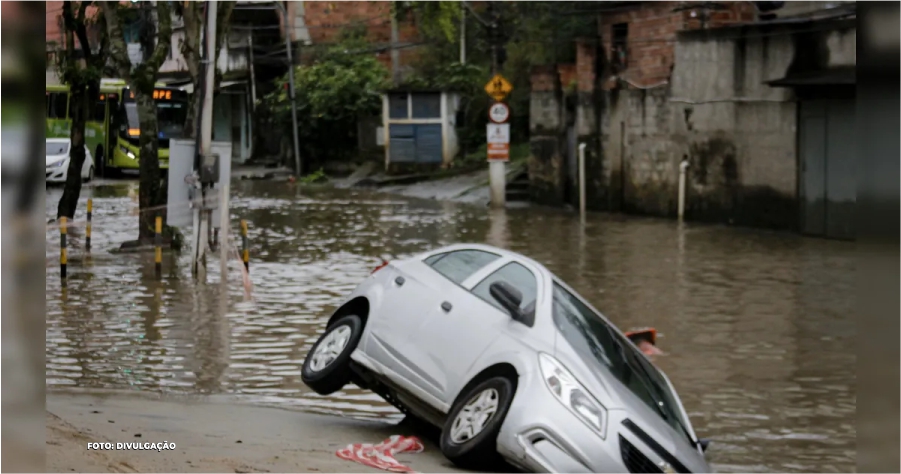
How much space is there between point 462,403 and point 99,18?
16.3m

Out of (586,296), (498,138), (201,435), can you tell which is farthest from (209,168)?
(498,138)

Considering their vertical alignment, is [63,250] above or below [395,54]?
below

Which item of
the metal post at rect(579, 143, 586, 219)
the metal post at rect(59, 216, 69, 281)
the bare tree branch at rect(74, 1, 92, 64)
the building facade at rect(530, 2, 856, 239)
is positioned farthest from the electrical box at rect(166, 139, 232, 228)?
the metal post at rect(579, 143, 586, 219)

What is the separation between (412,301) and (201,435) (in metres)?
1.72

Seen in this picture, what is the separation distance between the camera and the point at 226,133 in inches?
2194

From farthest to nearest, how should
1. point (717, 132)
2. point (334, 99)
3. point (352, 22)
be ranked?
point (352, 22), point (334, 99), point (717, 132)

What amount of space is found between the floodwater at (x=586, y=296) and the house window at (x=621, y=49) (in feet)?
14.2

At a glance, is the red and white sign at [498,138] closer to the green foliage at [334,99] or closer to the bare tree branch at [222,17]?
the bare tree branch at [222,17]

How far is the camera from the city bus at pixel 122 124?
1527 inches

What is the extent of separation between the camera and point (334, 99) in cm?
4634

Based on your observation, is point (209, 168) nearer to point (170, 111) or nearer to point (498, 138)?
point (498, 138)

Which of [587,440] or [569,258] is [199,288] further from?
[587,440]

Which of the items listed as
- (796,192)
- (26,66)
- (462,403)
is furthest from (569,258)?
(26,66)

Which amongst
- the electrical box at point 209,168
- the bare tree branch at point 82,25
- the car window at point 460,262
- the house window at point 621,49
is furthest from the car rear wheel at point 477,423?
the house window at point 621,49
